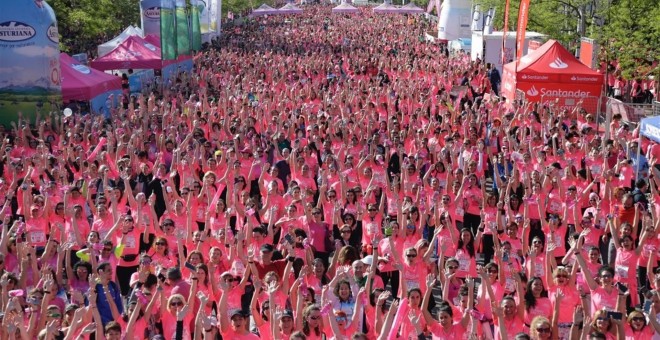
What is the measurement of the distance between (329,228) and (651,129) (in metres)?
4.83

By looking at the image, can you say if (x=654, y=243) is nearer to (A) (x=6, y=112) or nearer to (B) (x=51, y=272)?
(B) (x=51, y=272)

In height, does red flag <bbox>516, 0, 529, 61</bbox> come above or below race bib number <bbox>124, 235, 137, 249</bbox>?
above

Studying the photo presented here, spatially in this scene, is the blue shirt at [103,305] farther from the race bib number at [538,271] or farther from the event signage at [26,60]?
the event signage at [26,60]

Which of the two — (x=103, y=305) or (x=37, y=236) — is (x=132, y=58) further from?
(x=103, y=305)

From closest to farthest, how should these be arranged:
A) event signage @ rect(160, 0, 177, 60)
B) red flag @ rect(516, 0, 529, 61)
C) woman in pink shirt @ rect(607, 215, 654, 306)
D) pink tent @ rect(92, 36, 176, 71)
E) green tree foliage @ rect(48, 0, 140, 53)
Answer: woman in pink shirt @ rect(607, 215, 654, 306), red flag @ rect(516, 0, 529, 61), pink tent @ rect(92, 36, 176, 71), event signage @ rect(160, 0, 177, 60), green tree foliage @ rect(48, 0, 140, 53)

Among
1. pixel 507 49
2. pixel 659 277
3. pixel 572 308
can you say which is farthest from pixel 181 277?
pixel 507 49

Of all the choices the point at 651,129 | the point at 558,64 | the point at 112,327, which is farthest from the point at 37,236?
the point at 558,64

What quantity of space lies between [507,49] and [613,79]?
10.8 feet

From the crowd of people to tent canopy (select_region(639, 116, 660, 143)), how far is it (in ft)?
1.65

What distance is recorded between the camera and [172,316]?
618cm

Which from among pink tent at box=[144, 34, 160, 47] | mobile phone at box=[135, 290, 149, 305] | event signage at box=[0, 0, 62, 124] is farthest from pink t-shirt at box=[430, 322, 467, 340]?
pink tent at box=[144, 34, 160, 47]

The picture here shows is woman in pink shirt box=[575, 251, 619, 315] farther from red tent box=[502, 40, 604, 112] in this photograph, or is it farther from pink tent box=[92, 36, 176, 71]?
pink tent box=[92, 36, 176, 71]

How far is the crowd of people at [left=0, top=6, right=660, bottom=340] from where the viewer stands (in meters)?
5.98

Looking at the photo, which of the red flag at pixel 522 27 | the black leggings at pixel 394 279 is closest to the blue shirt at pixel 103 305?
the black leggings at pixel 394 279
